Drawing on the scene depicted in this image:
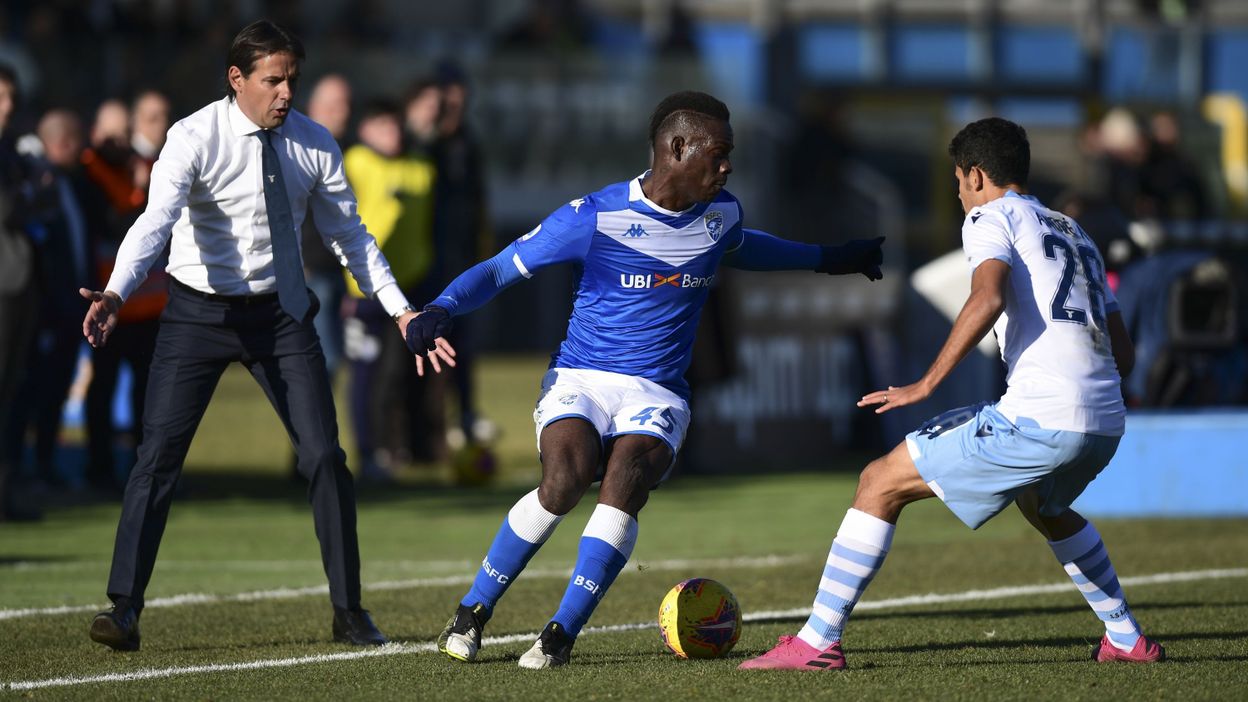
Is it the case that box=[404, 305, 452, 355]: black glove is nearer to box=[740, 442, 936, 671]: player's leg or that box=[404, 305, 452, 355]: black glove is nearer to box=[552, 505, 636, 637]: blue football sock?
box=[552, 505, 636, 637]: blue football sock

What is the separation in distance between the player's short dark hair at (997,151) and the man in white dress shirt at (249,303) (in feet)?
7.06

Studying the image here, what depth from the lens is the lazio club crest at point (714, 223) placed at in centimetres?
722

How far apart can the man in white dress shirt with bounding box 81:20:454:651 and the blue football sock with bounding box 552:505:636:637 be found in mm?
989

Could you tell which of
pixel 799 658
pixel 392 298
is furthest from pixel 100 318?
pixel 799 658

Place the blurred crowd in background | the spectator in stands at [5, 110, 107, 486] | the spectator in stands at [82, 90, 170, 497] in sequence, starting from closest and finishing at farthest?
the spectator in stands at [5, 110, 107, 486] → the spectator in stands at [82, 90, 170, 497] → the blurred crowd in background

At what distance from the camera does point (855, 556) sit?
6648 millimetres

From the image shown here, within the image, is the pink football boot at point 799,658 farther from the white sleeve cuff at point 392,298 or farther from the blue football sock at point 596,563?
the white sleeve cuff at point 392,298

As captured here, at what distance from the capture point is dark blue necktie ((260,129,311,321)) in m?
7.43

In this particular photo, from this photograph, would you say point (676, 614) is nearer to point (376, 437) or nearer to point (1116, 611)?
point (1116, 611)

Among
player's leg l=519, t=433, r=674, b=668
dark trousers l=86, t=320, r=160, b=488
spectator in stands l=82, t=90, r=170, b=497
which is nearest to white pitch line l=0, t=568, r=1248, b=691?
player's leg l=519, t=433, r=674, b=668

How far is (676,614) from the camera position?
23.2 feet

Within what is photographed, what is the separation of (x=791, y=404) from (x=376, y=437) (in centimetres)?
434

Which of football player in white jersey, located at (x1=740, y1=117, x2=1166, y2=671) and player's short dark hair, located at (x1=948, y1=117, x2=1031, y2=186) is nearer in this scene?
football player in white jersey, located at (x1=740, y1=117, x2=1166, y2=671)

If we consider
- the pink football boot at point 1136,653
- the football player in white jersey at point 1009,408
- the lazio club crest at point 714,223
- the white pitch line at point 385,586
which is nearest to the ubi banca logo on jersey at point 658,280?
the lazio club crest at point 714,223
